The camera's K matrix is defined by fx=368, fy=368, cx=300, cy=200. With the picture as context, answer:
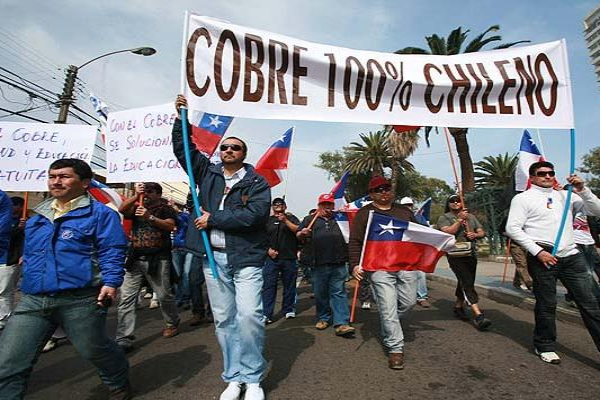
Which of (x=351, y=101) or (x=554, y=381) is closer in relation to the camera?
(x=554, y=381)

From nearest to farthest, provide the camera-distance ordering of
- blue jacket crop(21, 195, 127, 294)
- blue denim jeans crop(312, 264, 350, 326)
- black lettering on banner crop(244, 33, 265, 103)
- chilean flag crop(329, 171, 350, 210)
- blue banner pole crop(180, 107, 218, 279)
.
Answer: blue jacket crop(21, 195, 127, 294), blue banner pole crop(180, 107, 218, 279), black lettering on banner crop(244, 33, 265, 103), blue denim jeans crop(312, 264, 350, 326), chilean flag crop(329, 171, 350, 210)


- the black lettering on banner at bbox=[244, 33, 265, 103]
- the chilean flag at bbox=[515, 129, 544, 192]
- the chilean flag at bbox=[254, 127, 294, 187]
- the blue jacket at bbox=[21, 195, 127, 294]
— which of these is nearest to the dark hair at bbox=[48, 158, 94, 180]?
the blue jacket at bbox=[21, 195, 127, 294]

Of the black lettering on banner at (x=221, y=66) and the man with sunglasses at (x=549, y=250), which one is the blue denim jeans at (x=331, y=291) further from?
the black lettering on banner at (x=221, y=66)

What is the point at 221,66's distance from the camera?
3.34m

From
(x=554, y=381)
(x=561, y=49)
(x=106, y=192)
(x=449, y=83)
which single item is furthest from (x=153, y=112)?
(x=554, y=381)

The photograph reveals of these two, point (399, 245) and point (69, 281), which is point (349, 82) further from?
point (69, 281)

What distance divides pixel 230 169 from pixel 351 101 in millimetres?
1458

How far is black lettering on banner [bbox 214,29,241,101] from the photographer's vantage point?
10.8ft

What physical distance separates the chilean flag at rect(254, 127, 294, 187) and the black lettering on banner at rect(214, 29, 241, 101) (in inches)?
87.8

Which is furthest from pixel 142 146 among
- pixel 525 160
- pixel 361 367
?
pixel 525 160

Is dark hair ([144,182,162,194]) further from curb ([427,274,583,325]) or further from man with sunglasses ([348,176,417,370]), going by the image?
curb ([427,274,583,325])

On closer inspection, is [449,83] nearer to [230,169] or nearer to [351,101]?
[351,101]

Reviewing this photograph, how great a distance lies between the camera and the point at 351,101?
3.67 metres

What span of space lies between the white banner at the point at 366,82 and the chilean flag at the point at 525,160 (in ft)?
5.29
